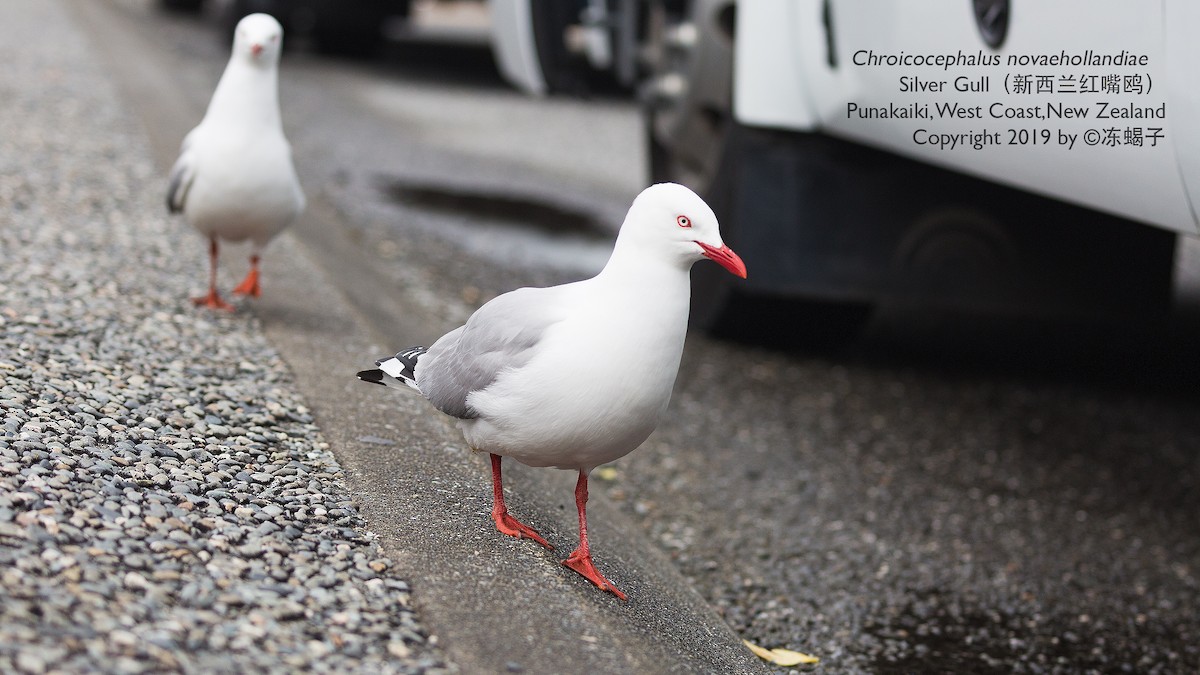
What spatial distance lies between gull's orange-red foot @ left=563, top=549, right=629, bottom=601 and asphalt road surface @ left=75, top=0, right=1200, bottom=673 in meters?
0.18

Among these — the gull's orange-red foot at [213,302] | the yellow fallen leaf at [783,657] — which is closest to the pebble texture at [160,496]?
the gull's orange-red foot at [213,302]

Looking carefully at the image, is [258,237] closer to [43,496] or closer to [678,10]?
[43,496]

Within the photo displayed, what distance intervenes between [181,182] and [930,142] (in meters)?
2.11

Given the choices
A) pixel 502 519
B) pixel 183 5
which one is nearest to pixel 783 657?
pixel 502 519

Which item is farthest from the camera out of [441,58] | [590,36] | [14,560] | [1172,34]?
[441,58]

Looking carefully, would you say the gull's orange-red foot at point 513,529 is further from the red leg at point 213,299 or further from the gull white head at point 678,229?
the red leg at point 213,299

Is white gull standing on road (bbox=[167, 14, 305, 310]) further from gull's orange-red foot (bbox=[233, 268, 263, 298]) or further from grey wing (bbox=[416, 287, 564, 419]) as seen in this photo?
grey wing (bbox=[416, 287, 564, 419])

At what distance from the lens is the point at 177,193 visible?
12.0ft

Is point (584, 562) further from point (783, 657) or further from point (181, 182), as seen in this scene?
point (181, 182)

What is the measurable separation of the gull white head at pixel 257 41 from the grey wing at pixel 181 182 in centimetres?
33

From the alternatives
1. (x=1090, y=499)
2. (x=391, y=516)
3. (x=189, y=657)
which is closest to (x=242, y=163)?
(x=391, y=516)

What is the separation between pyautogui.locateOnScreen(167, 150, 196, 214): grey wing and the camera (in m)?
3.61

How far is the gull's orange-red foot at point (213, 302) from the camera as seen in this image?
12.1 feet

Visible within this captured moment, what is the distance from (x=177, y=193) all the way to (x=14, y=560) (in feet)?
6.23
